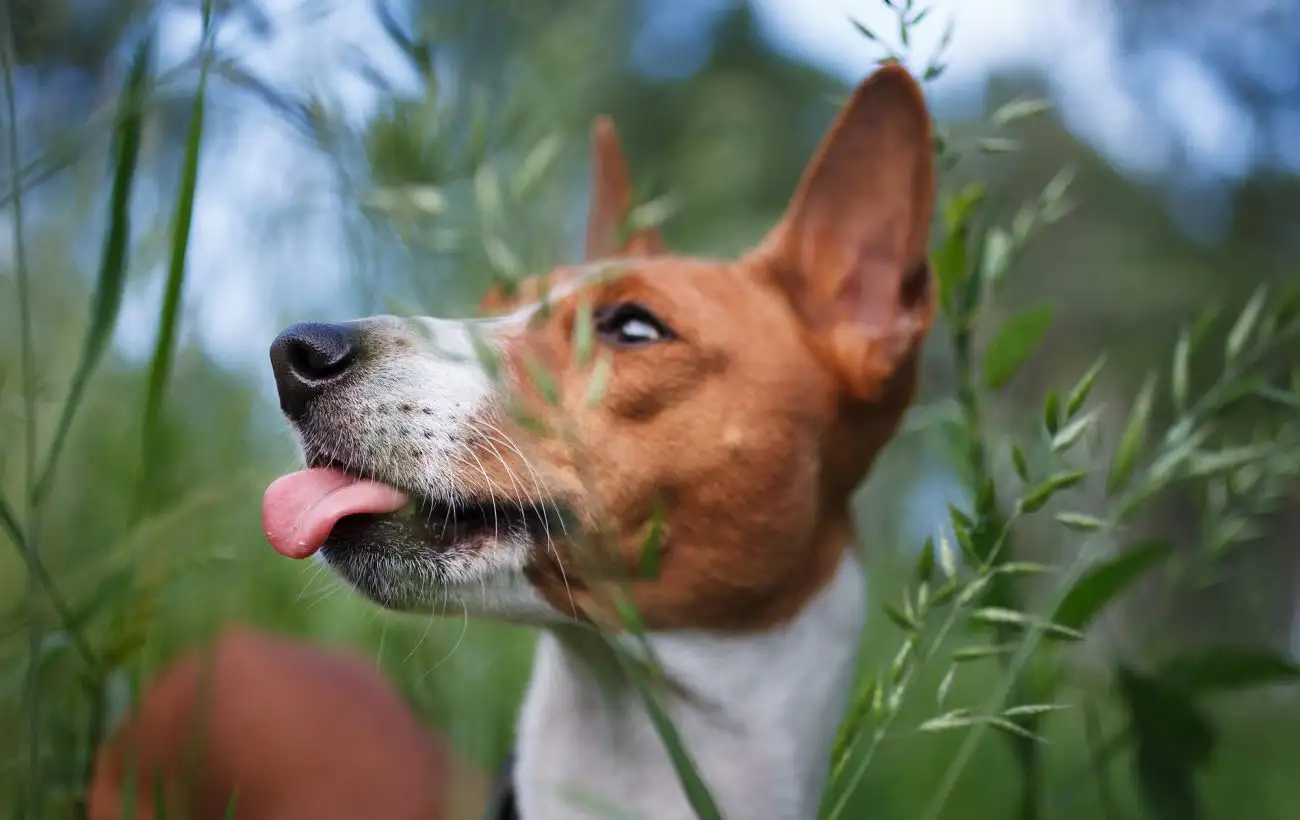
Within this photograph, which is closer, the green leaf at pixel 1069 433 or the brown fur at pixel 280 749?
the green leaf at pixel 1069 433

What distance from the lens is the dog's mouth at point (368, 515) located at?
1375 mm

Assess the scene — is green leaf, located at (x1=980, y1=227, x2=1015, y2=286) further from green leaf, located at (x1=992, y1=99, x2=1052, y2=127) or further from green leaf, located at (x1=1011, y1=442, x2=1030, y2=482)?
green leaf, located at (x1=1011, y1=442, x2=1030, y2=482)

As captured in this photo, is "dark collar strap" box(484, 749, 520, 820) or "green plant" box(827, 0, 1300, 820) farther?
"dark collar strap" box(484, 749, 520, 820)

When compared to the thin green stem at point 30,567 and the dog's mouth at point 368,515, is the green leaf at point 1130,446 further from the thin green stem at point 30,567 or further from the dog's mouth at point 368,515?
the thin green stem at point 30,567

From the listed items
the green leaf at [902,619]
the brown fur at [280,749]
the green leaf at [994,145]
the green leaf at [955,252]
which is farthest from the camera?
the brown fur at [280,749]

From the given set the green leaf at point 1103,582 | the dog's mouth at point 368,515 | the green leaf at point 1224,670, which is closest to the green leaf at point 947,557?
the green leaf at point 1103,582

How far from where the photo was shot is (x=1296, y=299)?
1287 mm

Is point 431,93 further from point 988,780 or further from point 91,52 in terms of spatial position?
point 988,780

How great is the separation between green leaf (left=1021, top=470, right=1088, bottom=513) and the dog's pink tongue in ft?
2.57

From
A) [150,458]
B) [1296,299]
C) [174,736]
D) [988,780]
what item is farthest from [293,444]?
[988,780]

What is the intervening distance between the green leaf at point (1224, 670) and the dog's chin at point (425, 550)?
846 millimetres

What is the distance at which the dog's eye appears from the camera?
174 centimetres

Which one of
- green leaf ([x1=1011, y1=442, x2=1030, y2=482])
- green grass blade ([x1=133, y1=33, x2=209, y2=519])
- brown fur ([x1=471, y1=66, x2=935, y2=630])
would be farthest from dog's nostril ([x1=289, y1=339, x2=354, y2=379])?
green leaf ([x1=1011, y1=442, x2=1030, y2=482])

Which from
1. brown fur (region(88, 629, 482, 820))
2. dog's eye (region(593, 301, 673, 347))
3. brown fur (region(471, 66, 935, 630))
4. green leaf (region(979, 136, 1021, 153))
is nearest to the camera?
green leaf (region(979, 136, 1021, 153))
